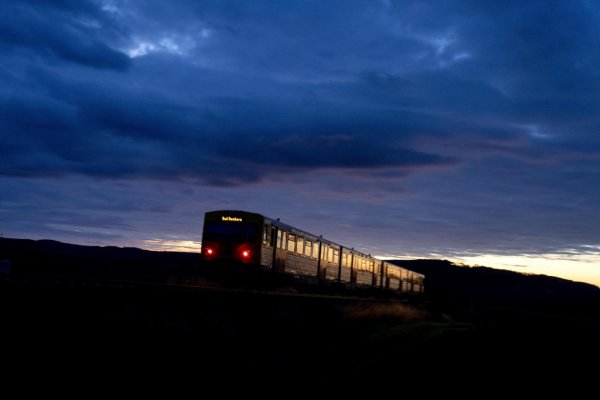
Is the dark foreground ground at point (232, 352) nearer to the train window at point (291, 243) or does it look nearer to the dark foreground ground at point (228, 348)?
the dark foreground ground at point (228, 348)

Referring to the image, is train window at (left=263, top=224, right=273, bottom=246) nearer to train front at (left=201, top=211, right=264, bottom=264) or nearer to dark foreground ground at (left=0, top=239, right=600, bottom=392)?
train front at (left=201, top=211, right=264, bottom=264)

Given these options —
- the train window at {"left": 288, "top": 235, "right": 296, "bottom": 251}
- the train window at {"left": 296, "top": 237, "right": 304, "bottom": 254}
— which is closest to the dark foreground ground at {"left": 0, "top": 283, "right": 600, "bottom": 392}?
the train window at {"left": 288, "top": 235, "right": 296, "bottom": 251}

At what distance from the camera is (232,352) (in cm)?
1137

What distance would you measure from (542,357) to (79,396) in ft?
34.1

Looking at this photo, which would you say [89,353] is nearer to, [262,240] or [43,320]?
[43,320]

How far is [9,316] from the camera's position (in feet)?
33.0

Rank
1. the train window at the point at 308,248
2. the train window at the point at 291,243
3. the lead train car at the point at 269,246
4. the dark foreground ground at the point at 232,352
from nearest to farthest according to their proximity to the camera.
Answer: the dark foreground ground at the point at 232,352
the lead train car at the point at 269,246
the train window at the point at 291,243
the train window at the point at 308,248

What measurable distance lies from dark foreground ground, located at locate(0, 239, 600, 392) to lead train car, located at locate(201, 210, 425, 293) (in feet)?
26.7

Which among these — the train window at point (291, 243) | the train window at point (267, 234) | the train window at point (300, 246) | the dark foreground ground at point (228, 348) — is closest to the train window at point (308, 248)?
the train window at point (300, 246)

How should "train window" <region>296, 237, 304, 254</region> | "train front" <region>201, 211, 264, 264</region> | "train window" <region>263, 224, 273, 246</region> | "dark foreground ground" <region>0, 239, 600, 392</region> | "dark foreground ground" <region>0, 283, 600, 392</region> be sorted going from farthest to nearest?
"train window" <region>296, 237, 304, 254</region> → "train window" <region>263, 224, 273, 246</region> → "train front" <region>201, 211, 264, 264</region> → "dark foreground ground" <region>0, 283, 600, 392</region> → "dark foreground ground" <region>0, 239, 600, 392</region>

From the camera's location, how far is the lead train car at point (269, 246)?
24953 millimetres

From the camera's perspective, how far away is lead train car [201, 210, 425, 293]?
25.0 metres

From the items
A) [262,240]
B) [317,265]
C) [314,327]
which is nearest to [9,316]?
[314,327]

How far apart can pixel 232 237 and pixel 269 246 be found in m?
1.73
